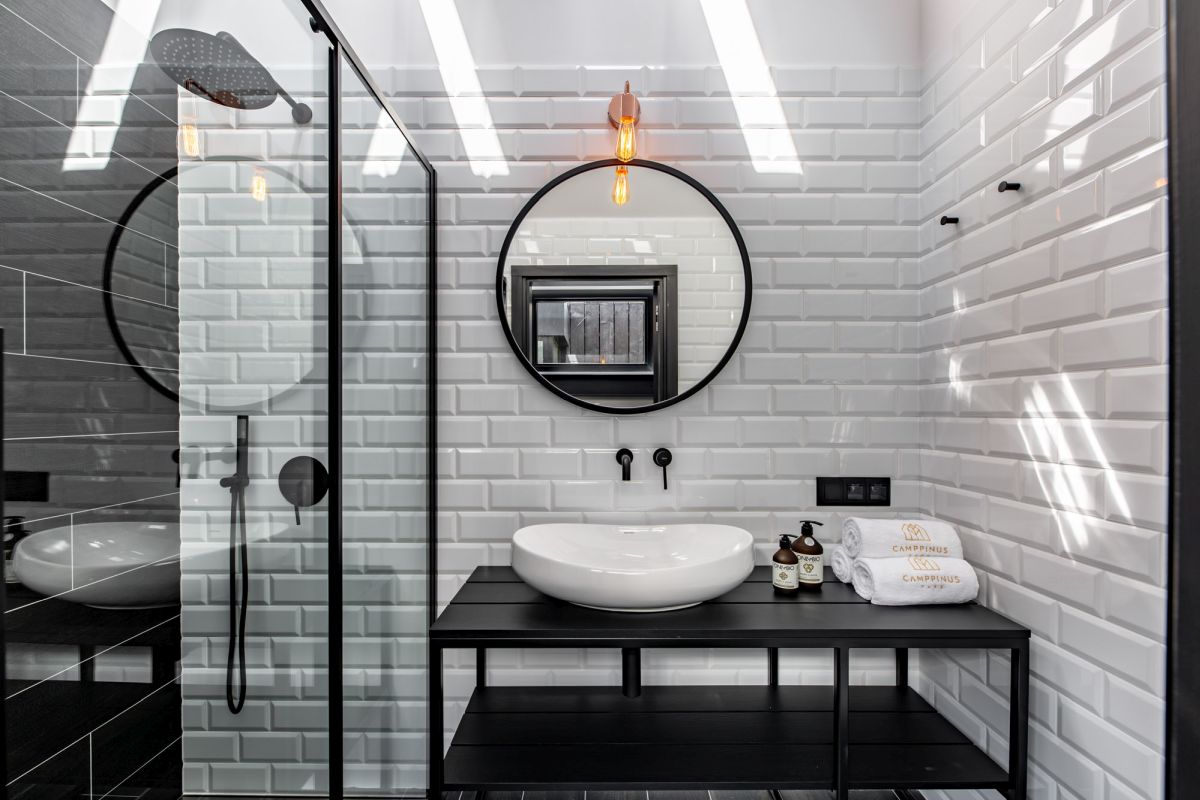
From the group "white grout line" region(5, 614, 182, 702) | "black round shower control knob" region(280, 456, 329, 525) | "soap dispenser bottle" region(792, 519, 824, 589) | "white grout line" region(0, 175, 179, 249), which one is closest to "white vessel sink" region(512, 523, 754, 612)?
"soap dispenser bottle" region(792, 519, 824, 589)

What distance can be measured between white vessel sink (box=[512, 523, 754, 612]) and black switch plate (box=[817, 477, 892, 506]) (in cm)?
36

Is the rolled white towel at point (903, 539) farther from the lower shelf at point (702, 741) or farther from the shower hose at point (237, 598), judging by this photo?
the shower hose at point (237, 598)

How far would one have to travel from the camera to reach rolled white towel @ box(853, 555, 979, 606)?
148 cm

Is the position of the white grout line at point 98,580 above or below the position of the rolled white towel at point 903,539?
above

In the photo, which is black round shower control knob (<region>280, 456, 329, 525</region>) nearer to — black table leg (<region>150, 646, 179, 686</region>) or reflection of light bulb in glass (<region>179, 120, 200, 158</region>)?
black table leg (<region>150, 646, 179, 686</region>)

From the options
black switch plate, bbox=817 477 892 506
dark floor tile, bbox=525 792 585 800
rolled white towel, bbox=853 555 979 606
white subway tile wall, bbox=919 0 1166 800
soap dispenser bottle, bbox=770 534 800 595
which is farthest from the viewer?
black switch plate, bbox=817 477 892 506

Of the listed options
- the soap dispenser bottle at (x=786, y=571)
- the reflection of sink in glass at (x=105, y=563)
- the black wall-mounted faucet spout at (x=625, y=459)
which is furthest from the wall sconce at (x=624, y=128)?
the reflection of sink in glass at (x=105, y=563)

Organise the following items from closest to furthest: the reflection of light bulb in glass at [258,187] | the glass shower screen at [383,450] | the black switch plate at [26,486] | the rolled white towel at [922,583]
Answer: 1. the black switch plate at [26,486]
2. the reflection of light bulb in glass at [258,187]
3. the glass shower screen at [383,450]
4. the rolled white towel at [922,583]

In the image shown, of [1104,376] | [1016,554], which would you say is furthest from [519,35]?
[1016,554]

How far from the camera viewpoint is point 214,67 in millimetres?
877

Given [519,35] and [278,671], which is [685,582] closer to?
[278,671]

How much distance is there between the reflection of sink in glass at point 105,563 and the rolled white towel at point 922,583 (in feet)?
4.66

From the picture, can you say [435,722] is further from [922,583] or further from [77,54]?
[77,54]

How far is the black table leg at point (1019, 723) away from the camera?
4.28 feet
